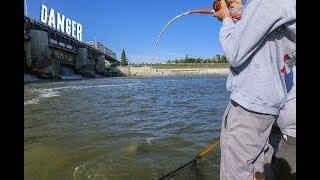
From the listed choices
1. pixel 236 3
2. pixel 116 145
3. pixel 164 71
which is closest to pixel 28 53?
pixel 116 145

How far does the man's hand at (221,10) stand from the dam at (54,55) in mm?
27178

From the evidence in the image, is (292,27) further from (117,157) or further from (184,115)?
(184,115)

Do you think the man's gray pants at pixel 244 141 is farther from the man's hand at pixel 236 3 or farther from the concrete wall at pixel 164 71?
the concrete wall at pixel 164 71

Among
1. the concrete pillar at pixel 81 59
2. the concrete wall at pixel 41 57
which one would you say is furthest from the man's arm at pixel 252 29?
the concrete pillar at pixel 81 59

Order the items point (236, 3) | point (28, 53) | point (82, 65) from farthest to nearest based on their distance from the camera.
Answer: point (82, 65)
point (28, 53)
point (236, 3)

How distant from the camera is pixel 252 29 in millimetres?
2223

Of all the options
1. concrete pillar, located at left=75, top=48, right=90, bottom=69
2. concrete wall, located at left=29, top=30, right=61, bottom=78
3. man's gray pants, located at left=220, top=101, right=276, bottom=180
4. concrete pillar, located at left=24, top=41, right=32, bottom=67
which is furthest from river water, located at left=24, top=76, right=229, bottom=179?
concrete pillar, located at left=75, top=48, right=90, bottom=69

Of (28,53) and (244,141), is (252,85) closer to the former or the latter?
(244,141)

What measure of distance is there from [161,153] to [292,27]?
4.29 meters

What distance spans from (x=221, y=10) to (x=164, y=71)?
99902 millimetres

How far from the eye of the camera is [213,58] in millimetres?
131625

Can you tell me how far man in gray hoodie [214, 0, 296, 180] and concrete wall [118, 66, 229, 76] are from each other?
9340 cm

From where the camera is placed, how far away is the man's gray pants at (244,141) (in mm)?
2311
